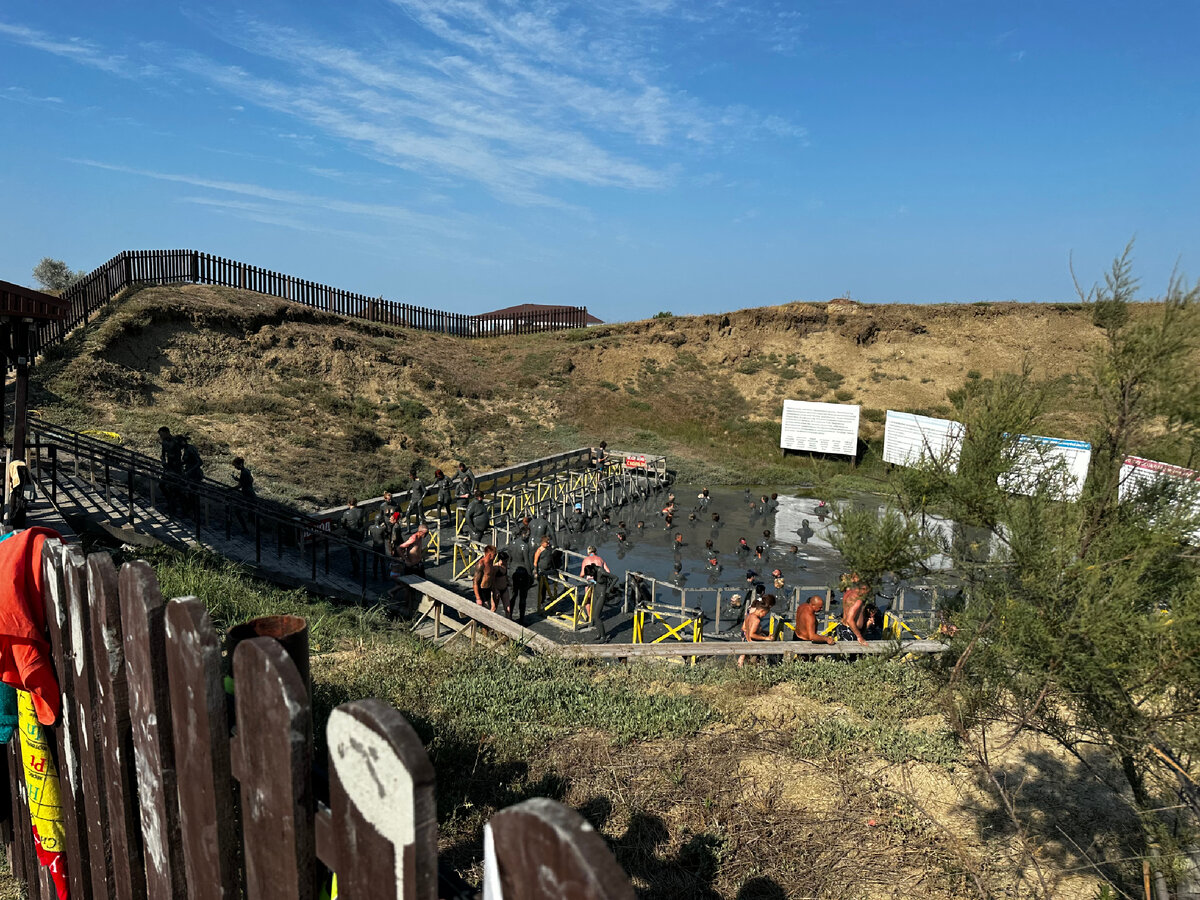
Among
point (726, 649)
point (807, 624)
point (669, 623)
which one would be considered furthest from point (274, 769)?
point (669, 623)

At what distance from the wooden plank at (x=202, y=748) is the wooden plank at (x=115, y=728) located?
0.38 meters

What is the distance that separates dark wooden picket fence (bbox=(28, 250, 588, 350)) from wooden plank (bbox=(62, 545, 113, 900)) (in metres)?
21.8

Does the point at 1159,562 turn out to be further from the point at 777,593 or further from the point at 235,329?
the point at 235,329

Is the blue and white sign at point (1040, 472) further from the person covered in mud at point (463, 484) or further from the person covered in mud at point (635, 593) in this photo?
the person covered in mud at point (463, 484)

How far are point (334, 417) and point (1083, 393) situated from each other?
27.9 metres

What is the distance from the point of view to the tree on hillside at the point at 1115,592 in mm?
3709

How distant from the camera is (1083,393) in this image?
471 cm

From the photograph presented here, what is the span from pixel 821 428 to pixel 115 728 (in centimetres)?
3415

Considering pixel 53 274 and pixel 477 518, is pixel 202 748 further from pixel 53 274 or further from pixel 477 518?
pixel 53 274

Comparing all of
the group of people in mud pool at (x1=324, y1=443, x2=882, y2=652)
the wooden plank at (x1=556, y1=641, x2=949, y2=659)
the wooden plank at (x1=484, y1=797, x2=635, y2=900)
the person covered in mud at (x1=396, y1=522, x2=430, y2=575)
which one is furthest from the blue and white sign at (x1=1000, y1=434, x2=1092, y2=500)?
the person covered in mud at (x1=396, y1=522, x2=430, y2=575)

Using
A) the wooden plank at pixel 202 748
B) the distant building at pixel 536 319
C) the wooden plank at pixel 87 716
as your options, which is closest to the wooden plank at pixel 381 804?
the wooden plank at pixel 202 748

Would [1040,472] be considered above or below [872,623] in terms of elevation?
above

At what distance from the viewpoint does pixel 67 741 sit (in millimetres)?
2549

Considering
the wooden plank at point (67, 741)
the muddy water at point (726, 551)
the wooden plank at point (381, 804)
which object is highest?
the wooden plank at point (381, 804)
